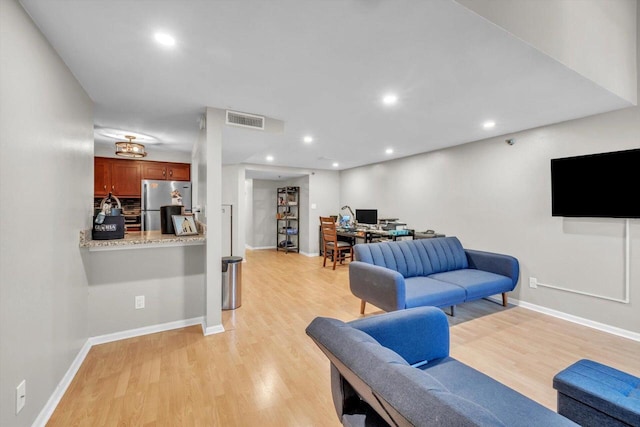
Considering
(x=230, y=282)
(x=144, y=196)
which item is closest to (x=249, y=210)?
(x=144, y=196)

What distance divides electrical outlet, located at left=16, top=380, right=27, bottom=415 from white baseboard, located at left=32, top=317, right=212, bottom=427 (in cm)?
23

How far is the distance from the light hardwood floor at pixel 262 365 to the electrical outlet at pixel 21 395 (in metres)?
0.34

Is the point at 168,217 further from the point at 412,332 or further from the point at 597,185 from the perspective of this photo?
the point at 597,185

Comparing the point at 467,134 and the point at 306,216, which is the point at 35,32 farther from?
the point at 306,216

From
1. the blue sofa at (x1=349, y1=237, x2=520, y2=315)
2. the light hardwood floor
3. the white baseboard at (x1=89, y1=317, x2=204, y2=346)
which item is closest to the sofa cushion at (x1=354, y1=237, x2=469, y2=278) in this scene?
the blue sofa at (x1=349, y1=237, x2=520, y2=315)

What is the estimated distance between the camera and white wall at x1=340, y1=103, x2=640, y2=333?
9.03 feet

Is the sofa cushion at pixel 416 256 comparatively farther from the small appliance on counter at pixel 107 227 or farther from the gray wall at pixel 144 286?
the small appliance on counter at pixel 107 227

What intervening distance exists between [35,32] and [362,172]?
578 centimetres

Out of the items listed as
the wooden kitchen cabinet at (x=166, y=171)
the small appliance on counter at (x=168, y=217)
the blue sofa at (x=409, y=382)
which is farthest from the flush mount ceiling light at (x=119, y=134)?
the blue sofa at (x=409, y=382)

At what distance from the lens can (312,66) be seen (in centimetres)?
195

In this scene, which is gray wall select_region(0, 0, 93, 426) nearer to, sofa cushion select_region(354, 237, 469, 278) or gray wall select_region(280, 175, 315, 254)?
sofa cushion select_region(354, 237, 469, 278)

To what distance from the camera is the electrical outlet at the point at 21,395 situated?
1.36m

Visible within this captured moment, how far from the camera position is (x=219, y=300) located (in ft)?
9.18

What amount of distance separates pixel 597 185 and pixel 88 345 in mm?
5272
